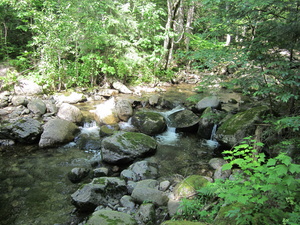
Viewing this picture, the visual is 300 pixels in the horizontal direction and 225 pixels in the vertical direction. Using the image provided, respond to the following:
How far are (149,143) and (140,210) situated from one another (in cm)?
266

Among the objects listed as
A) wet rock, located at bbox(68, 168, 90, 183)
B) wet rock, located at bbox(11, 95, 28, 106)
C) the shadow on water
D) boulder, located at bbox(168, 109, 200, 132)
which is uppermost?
boulder, located at bbox(168, 109, 200, 132)

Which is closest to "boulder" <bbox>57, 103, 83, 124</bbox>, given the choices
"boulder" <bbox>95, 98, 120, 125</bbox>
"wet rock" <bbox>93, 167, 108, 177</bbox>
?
"boulder" <bbox>95, 98, 120, 125</bbox>

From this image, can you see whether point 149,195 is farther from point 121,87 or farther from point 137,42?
point 137,42

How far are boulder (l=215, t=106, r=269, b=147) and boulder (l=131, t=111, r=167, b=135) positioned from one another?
2.36m

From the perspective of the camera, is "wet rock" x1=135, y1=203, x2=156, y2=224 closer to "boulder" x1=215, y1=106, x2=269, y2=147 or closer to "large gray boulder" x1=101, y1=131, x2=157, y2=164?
"large gray boulder" x1=101, y1=131, x2=157, y2=164

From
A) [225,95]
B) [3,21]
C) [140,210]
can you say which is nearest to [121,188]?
[140,210]

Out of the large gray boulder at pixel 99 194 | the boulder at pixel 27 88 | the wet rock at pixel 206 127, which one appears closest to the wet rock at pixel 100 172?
the large gray boulder at pixel 99 194

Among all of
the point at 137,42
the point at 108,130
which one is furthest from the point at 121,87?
the point at 108,130

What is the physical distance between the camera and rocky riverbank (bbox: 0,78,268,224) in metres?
4.08

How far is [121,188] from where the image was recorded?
179 inches

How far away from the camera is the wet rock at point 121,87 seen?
1344cm

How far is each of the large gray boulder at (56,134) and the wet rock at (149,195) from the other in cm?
370

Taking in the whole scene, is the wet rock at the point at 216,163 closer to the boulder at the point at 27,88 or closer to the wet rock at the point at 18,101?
the wet rock at the point at 18,101

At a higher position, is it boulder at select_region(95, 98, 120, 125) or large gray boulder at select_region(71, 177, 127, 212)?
boulder at select_region(95, 98, 120, 125)
